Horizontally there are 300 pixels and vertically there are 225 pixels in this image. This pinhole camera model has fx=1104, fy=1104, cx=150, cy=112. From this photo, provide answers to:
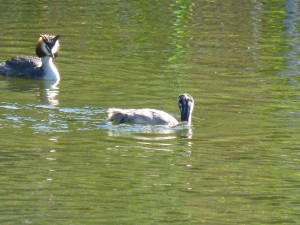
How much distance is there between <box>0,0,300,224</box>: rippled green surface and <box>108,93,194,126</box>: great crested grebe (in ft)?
0.46

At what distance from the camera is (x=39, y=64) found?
2000cm

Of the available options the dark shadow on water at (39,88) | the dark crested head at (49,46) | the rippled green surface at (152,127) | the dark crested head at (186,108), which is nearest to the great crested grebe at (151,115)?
the dark crested head at (186,108)

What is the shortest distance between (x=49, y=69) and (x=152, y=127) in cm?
500

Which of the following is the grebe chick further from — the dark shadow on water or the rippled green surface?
the rippled green surface

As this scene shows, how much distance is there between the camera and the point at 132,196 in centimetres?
1088

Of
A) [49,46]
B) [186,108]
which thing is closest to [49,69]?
[49,46]

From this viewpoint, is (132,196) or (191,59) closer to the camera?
(132,196)

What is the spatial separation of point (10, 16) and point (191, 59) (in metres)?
6.68

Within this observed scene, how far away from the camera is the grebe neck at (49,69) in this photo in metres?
19.3

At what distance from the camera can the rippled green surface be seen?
10.6m

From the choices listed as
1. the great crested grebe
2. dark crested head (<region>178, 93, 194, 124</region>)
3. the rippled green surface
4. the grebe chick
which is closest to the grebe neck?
the grebe chick

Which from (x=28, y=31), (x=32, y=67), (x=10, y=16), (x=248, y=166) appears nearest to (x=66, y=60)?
(x=32, y=67)

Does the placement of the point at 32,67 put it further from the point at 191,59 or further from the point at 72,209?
the point at 72,209

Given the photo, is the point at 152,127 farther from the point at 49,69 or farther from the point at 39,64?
the point at 39,64
